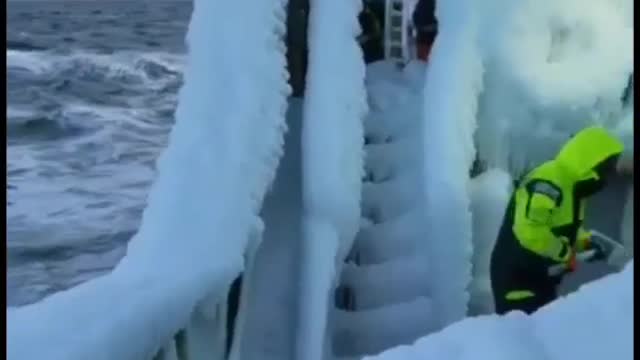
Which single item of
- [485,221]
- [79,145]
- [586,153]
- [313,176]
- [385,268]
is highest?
[586,153]

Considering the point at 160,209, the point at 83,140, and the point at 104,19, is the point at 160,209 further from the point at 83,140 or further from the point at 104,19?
the point at 104,19

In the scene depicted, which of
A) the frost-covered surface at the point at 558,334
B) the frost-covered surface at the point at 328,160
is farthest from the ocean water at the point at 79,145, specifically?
the frost-covered surface at the point at 558,334

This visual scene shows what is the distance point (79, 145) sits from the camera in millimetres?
20156

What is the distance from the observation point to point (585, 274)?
18.9 ft

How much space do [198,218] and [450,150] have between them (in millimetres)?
1276

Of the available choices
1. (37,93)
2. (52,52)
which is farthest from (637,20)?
(52,52)

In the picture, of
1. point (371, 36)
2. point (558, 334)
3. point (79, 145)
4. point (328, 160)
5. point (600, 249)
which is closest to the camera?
point (558, 334)

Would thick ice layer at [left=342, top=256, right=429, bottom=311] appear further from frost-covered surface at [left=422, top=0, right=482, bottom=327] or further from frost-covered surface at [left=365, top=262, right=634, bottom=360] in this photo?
frost-covered surface at [left=365, top=262, right=634, bottom=360]

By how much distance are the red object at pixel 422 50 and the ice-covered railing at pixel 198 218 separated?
1609 millimetres

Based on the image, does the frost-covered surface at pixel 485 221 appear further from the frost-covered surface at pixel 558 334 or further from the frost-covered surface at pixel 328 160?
the frost-covered surface at pixel 558 334

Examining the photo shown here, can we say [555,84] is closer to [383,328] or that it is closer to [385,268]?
[385,268]

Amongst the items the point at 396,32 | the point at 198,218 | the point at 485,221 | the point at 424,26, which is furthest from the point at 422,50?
the point at 198,218

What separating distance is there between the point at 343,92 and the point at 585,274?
1.27 m

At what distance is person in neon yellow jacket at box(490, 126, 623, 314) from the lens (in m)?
4.56
